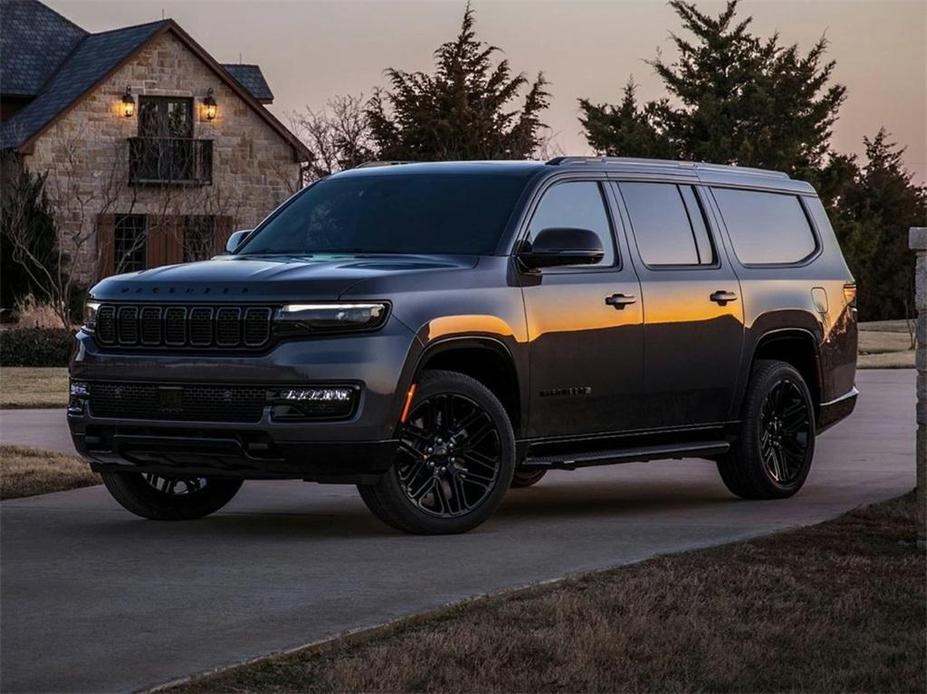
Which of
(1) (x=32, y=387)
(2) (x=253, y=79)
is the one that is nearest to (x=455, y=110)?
(2) (x=253, y=79)

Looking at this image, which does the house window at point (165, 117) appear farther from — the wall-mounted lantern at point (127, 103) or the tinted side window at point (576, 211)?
the tinted side window at point (576, 211)

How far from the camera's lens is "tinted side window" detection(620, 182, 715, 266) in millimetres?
11281

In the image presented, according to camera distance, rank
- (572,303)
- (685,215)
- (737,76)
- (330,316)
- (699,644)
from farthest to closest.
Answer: (737,76) < (685,215) < (572,303) < (330,316) < (699,644)

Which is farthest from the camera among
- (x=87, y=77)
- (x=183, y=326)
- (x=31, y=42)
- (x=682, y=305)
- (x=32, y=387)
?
(x=31, y=42)

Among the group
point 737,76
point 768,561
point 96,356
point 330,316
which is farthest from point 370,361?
point 737,76

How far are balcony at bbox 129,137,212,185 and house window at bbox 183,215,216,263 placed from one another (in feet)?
3.72

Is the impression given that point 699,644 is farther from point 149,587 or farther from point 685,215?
point 685,215

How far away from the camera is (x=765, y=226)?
12406 mm

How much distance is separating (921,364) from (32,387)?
17039 millimetres

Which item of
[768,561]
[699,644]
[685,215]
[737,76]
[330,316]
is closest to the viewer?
[699,644]

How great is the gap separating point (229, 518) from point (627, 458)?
2267 millimetres

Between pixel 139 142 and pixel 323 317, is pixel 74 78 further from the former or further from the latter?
pixel 323 317

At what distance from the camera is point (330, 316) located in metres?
9.35

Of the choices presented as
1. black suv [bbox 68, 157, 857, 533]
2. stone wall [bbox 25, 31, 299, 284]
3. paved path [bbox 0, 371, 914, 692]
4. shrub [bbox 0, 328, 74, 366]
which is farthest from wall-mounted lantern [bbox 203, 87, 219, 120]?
black suv [bbox 68, 157, 857, 533]
